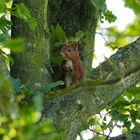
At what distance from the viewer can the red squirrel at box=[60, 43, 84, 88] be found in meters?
4.09

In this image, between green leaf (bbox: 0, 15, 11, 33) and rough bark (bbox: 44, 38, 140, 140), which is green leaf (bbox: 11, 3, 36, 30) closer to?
green leaf (bbox: 0, 15, 11, 33)

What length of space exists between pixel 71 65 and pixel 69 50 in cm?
29

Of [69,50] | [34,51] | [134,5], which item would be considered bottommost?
[134,5]

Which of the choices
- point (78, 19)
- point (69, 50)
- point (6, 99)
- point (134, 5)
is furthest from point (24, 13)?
point (6, 99)

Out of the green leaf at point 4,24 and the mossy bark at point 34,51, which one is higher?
the green leaf at point 4,24

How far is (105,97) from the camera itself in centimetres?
314

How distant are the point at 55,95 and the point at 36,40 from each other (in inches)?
62.0

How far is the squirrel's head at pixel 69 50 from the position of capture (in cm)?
410

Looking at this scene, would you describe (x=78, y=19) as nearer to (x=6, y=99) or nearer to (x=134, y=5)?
(x=134, y=5)

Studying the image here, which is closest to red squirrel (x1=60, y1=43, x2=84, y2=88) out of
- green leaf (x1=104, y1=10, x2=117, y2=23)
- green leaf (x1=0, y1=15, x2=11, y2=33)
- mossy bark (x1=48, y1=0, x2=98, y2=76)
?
mossy bark (x1=48, y1=0, x2=98, y2=76)

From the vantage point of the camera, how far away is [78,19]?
3889 millimetres

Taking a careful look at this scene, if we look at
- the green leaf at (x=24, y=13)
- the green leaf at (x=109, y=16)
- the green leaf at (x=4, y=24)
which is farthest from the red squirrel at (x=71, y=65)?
the green leaf at (x=24, y=13)

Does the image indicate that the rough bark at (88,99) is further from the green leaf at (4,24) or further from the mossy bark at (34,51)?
the green leaf at (4,24)

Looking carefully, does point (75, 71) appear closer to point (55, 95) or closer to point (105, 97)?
point (105, 97)
